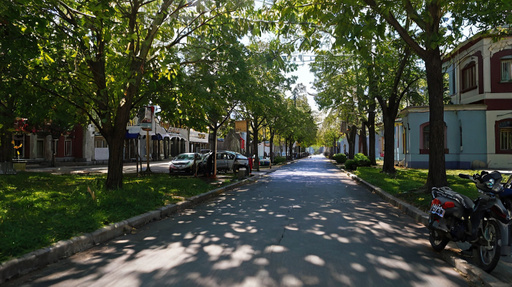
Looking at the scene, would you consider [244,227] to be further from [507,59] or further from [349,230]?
[507,59]

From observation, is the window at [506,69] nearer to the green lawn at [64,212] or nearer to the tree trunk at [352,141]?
the green lawn at [64,212]

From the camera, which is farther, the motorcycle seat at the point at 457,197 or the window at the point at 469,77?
the window at the point at 469,77

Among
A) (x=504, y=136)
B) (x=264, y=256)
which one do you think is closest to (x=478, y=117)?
(x=504, y=136)

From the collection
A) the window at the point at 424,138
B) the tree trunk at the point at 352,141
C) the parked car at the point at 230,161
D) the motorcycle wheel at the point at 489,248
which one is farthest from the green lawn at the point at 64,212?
the tree trunk at the point at 352,141

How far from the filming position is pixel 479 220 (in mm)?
4711

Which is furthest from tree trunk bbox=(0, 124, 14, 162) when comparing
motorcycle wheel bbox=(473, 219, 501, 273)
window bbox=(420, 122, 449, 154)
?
window bbox=(420, 122, 449, 154)

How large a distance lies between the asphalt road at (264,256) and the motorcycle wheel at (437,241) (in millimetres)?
173

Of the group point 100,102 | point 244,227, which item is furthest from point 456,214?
point 100,102

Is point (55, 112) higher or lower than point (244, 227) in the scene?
higher

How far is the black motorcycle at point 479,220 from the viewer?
14.4ft

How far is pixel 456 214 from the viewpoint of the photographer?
4.95 metres

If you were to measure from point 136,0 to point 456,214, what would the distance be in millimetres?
9386

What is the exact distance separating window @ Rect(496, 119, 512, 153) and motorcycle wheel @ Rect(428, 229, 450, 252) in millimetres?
22840

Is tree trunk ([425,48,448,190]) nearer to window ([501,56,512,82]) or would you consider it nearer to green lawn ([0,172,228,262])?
green lawn ([0,172,228,262])
